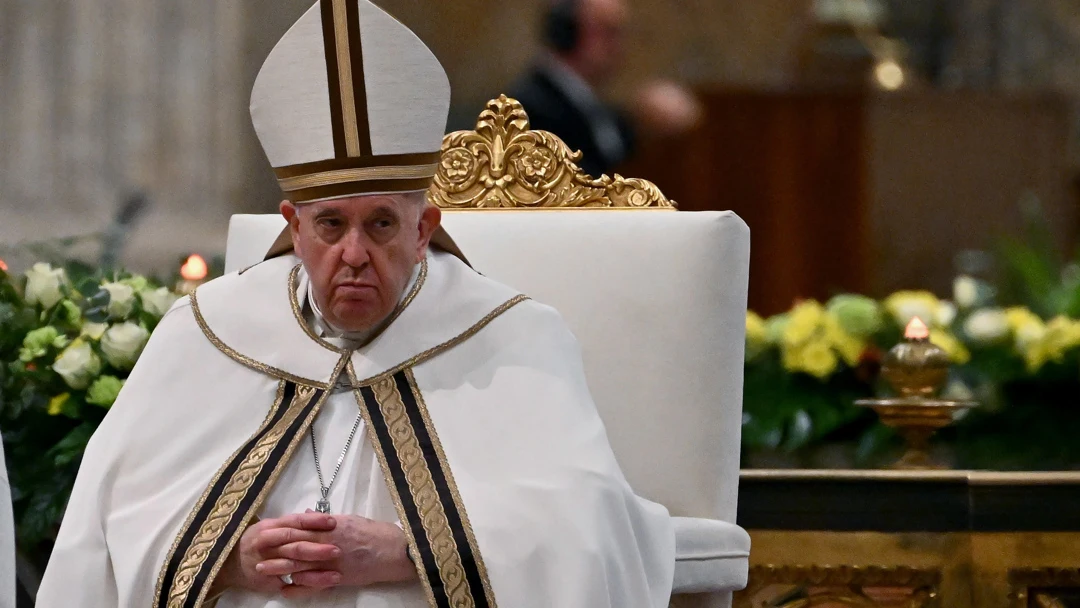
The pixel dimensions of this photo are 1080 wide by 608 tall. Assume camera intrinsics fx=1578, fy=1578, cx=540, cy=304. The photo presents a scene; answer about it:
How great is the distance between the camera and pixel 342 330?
9.46 feet

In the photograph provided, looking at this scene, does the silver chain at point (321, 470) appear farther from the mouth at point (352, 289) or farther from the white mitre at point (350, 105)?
the white mitre at point (350, 105)

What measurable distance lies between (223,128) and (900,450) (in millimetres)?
3395

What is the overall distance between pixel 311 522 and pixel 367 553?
0.11 metres

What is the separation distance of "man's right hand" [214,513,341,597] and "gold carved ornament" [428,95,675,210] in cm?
108

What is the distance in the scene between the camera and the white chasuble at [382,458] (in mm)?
2600

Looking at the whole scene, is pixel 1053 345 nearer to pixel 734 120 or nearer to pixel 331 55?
pixel 331 55

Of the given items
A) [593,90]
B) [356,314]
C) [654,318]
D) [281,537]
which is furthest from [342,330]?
[593,90]

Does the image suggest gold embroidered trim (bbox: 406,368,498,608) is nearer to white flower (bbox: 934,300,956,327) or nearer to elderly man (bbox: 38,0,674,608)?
elderly man (bbox: 38,0,674,608)

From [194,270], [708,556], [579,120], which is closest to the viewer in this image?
[708,556]

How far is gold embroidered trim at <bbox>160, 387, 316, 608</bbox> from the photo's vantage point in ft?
8.60

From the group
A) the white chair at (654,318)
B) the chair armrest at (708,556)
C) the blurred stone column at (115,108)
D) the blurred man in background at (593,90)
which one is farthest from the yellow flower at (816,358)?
the blurred stone column at (115,108)

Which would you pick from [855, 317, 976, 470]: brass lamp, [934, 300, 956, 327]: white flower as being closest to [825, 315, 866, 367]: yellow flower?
[855, 317, 976, 470]: brass lamp

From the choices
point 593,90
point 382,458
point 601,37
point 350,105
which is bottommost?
point 382,458

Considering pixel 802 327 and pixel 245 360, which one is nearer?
pixel 245 360
